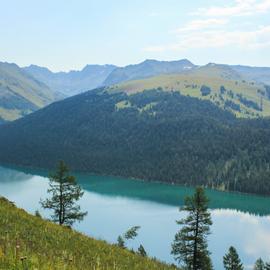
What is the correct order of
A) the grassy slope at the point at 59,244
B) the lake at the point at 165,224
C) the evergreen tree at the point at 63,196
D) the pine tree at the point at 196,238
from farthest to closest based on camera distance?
the lake at the point at 165,224
the evergreen tree at the point at 63,196
the pine tree at the point at 196,238
the grassy slope at the point at 59,244

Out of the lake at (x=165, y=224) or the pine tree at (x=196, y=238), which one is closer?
the pine tree at (x=196, y=238)

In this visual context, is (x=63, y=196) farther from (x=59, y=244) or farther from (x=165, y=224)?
(x=165, y=224)

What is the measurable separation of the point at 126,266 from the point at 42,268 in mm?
12379

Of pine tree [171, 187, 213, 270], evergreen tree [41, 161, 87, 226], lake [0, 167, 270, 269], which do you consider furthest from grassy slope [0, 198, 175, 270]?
lake [0, 167, 270, 269]

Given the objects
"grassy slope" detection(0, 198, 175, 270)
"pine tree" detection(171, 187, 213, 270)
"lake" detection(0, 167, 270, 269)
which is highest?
"grassy slope" detection(0, 198, 175, 270)

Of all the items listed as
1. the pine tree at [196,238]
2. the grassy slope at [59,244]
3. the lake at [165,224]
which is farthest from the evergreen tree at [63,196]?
the lake at [165,224]

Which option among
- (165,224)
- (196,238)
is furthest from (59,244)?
(165,224)

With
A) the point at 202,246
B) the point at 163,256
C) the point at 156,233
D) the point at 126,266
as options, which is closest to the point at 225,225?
the point at 156,233

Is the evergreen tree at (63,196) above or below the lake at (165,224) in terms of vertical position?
above

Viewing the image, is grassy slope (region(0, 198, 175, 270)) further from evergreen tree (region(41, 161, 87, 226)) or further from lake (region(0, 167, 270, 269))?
lake (region(0, 167, 270, 269))

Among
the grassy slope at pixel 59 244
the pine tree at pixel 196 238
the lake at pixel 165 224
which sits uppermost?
the grassy slope at pixel 59 244

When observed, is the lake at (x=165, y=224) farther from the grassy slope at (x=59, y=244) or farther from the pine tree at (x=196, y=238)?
the grassy slope at (x=59, y=244)

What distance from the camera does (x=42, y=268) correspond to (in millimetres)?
12133

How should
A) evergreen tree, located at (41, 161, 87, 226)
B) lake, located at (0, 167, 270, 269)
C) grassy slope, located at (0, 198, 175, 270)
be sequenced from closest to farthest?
1. grassy slope, located at (0, 198, 175, 270)
2. evergreen tree, located at (41, 161, 87, 226)
3. lake, located at (0, 167, 270, 269)
